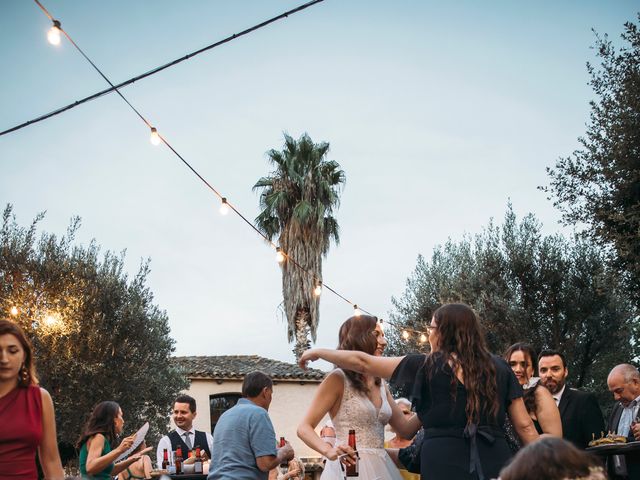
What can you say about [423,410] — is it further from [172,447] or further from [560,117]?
[560,117]

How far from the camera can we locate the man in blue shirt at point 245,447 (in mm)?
5039

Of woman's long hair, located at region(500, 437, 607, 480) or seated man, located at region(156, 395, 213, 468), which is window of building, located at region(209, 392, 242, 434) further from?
woman's long hair, located at region(500, 437, 607, 480)

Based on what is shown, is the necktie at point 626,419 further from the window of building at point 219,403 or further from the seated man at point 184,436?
the window of building at point 219,403

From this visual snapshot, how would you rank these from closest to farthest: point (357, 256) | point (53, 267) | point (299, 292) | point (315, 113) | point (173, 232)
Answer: point (53, 267)
point (315, 113)
point (173, 232)
point (357, 256)
point (299, 292)

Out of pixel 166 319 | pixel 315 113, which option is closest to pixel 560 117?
pixel 315 113

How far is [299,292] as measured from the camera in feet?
92.7

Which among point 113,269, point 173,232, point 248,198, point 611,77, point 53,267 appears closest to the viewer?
point 611,77

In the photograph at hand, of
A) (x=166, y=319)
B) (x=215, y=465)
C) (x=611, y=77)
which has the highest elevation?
(x=611, y=77)

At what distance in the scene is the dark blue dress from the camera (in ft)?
12.0

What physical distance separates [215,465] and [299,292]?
23.1 meters

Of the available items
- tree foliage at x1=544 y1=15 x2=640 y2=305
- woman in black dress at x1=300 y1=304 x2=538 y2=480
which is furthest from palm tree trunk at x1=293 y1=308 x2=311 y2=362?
woman in black dress at x1=300 y1=304 x2=538 y2=480

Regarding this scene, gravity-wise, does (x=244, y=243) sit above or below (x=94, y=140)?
above

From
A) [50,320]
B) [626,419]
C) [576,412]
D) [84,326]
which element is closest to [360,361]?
[576,412]

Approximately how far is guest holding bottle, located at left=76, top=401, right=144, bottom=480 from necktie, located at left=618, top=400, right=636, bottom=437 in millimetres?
4039
